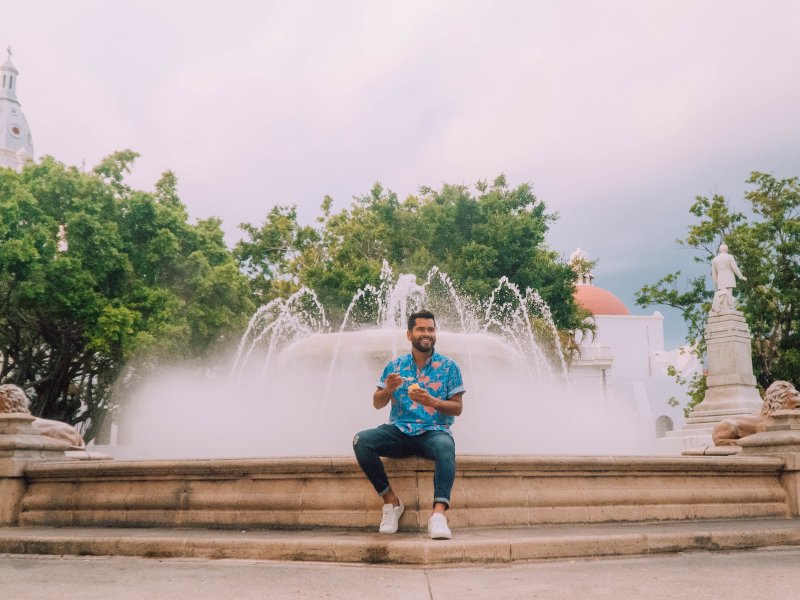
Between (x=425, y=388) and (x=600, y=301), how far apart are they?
5195cm

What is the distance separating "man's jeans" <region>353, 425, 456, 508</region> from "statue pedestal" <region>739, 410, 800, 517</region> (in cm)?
363

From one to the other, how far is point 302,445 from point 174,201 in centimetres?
2037

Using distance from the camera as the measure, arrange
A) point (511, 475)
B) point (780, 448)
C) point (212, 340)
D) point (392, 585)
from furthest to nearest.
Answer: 1. point (212, 340)
2. point (780, 448)
3. point (511, 475)
4. point (392, 585)

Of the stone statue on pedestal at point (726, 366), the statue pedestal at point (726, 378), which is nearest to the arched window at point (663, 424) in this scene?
the stone statue on pedestal at point (726, 366)

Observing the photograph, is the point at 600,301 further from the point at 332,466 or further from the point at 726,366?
the point at 332,466

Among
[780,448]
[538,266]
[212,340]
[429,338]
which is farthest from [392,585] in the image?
[538,266]

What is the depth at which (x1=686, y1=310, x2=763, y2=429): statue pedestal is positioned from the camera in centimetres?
1850

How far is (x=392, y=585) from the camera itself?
12.9 feet

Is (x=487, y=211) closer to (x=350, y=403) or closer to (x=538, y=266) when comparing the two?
(x=538, y=266)

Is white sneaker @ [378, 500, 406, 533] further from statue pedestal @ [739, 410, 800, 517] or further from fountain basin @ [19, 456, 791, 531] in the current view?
statue pedestal @ [739, 410, 800, 517]

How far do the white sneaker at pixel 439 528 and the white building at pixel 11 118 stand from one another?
77930 mm

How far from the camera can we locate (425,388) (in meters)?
5.34

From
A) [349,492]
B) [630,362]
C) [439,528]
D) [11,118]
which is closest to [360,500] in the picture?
[349,492]

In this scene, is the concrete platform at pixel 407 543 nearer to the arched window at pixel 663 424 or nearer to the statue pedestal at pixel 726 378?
the statue pedestal at pixel 726 378
